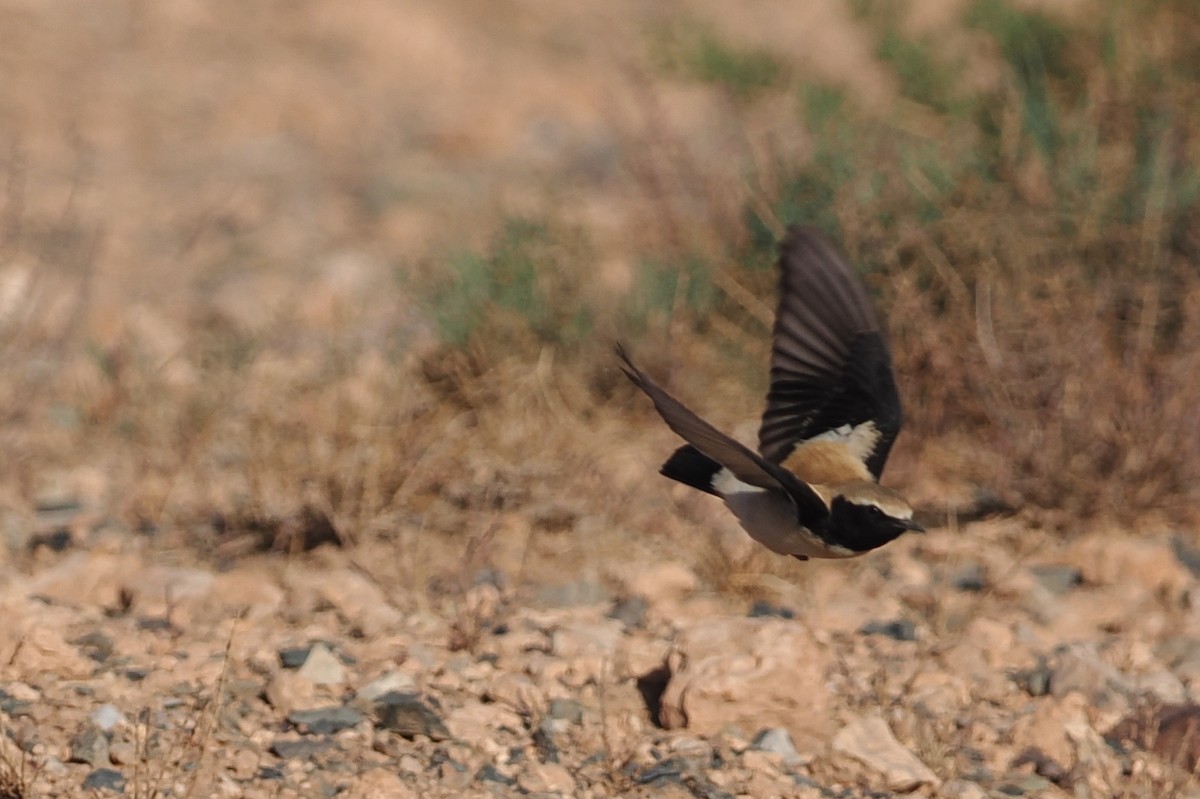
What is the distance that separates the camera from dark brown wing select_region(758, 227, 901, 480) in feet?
13.1

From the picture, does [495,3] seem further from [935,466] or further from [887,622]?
[887,622]

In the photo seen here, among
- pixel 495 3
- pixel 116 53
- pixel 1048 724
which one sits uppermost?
pixel 495 3

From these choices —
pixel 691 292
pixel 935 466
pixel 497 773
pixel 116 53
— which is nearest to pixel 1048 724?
pixel 497 773

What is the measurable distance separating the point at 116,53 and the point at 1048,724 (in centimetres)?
739

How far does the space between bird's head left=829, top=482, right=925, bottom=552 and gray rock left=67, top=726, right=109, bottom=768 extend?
1.60 meters

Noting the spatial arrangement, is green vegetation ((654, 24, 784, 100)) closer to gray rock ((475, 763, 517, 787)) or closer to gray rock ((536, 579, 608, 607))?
gray rock ((536, 579, 608, 607))

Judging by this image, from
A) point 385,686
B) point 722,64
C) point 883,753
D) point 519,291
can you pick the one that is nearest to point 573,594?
point 385,686

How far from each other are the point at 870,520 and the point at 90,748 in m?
1.70

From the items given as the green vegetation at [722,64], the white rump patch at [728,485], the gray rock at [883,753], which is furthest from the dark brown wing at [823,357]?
the green vegetation at [722,64]

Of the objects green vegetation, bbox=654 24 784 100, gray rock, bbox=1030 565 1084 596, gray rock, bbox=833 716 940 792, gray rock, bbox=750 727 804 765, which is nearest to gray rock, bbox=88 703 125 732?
gray rock, bbox=750 727 804 765

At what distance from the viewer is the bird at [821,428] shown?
3738 mm

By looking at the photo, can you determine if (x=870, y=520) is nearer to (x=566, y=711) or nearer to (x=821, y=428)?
(x=821, y=428)

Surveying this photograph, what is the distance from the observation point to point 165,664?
412 cm

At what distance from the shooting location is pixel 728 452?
3189 mm
